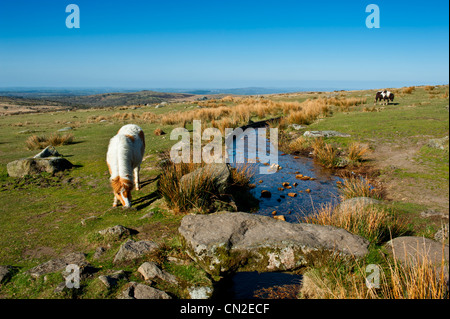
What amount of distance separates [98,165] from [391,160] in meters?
10.6

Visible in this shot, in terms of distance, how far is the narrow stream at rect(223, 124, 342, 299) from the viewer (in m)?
4.29

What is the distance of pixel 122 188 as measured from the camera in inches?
249

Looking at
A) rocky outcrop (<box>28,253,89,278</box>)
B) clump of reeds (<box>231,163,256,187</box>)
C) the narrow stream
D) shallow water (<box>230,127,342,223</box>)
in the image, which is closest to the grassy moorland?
rocky outcrop (<box>28,253,89,278</box>)

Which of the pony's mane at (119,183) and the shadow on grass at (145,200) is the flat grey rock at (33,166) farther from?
the pony's mane at (119,183)

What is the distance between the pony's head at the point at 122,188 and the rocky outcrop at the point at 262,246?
235cm

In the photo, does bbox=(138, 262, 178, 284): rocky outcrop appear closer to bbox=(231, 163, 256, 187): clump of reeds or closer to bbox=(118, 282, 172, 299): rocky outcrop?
bbox=(118, 282, 172, 299): rocky outcrop

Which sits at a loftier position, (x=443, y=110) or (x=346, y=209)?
(x=443, y=110)

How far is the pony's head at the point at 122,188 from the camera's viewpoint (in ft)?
20.6

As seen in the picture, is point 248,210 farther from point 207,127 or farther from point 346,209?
point 207,127

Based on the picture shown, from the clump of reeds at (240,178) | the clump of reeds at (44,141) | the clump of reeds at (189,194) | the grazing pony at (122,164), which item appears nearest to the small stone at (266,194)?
the clump of reeds at (240,178)

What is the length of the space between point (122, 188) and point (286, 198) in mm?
4385

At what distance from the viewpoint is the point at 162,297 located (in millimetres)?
3518

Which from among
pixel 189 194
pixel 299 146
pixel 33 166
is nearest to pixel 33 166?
pixel 33 166
